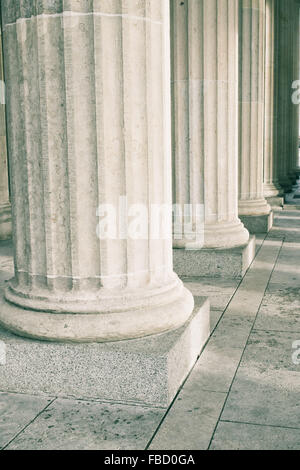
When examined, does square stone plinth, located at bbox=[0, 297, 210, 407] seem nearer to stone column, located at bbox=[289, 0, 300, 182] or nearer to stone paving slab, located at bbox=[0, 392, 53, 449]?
stone paving slab, located at bbox=[0, 392, 53, 449]

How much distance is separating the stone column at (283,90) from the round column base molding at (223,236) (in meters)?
17.6

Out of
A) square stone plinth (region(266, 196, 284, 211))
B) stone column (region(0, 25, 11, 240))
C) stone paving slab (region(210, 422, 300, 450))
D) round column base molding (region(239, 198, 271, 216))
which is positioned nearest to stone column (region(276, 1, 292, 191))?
square stone plinth (region(266, 196, 284, 211))

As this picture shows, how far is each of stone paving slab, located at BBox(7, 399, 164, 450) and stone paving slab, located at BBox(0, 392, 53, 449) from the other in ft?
0.32

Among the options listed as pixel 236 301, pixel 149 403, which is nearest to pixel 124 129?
pixel 149 403

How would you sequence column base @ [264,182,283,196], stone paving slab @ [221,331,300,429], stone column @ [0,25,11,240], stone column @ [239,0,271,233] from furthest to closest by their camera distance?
1. column base @ [264,182,283,196]
2. stone column @ [0,25,11,240]
3. stone column @ [239,0,271,233]
4. stone paving slab @ [221,331,300,429]

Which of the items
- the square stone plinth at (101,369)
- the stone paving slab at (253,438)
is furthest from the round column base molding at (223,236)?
the stone paving slab at (253,438)

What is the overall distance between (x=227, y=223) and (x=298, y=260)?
8.51ft

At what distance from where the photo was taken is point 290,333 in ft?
32.4

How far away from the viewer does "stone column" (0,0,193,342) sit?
23.8 ft

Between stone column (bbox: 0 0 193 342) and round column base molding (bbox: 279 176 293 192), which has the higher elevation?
stone column (bbox: 0 0 193 342)

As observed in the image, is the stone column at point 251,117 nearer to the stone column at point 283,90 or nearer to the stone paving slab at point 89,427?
the stone column at point 283,90

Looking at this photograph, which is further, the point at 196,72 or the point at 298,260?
the point at 298,260

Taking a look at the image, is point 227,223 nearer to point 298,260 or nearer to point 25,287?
point 298,260

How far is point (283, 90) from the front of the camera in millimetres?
33750
